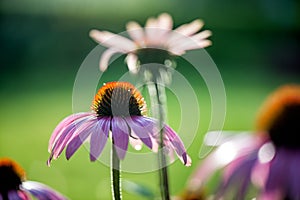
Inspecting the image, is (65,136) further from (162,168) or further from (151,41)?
(151,41)

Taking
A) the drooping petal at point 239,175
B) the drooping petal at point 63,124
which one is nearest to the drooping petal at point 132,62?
the drooping petal at point 63,124

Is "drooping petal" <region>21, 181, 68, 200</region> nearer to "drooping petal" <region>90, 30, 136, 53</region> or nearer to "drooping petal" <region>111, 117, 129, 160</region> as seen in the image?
"drooping petal" <region>111, 117, 129, 160</region>

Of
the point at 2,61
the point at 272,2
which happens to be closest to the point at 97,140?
the point at 2,61

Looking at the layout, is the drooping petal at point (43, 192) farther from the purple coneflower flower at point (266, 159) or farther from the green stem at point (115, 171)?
the purple coneflower flower at point (266, 159)

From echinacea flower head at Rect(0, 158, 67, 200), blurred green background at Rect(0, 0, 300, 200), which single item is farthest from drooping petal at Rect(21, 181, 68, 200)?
blurred green background at Rect(0, 0, 300, 200)

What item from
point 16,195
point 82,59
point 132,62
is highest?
point 82,59

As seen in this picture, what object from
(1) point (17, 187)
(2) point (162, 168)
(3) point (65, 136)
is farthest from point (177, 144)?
(1) point (17, 187)
